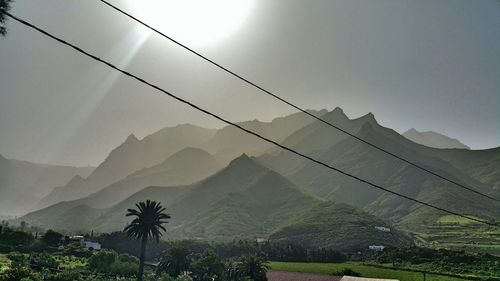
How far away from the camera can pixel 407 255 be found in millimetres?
127438

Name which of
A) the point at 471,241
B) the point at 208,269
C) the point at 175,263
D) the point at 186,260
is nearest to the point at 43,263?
Answer: the point at 175,263

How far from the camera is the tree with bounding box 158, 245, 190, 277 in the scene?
79500mm

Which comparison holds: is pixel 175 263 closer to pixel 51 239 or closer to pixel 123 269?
pixel 123 269

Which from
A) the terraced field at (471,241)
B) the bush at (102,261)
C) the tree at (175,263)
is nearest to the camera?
the tree at (175,263)

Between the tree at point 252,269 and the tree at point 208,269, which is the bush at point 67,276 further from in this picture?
the tree at point 252,269

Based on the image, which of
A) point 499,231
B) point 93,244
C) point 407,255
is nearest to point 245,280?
point 407,255

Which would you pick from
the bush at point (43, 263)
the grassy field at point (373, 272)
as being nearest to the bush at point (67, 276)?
the bush at point (43, 263)

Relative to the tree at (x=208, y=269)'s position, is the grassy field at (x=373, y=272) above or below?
below

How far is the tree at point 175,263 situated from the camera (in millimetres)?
79500

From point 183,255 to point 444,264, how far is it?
72091mm

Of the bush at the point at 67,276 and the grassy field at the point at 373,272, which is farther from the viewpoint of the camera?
the grassy field at the point at 373,272

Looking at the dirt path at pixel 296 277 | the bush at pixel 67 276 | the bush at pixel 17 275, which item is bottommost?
the dirt path at pixel 296 277

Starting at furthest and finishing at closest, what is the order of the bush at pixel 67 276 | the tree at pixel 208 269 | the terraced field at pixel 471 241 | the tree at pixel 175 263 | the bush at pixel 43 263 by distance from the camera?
1. the terraced field at pixel 471 241
2. the tree at pixel 175 263
3. the bush at pixel 43 263
4. the tree at pixel 208 269
5. the bush at pixel 67 276

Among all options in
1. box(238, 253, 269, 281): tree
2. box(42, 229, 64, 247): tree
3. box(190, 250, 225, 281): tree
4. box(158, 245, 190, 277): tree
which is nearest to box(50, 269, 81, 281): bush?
box(158, 245, 190, 277): tree
